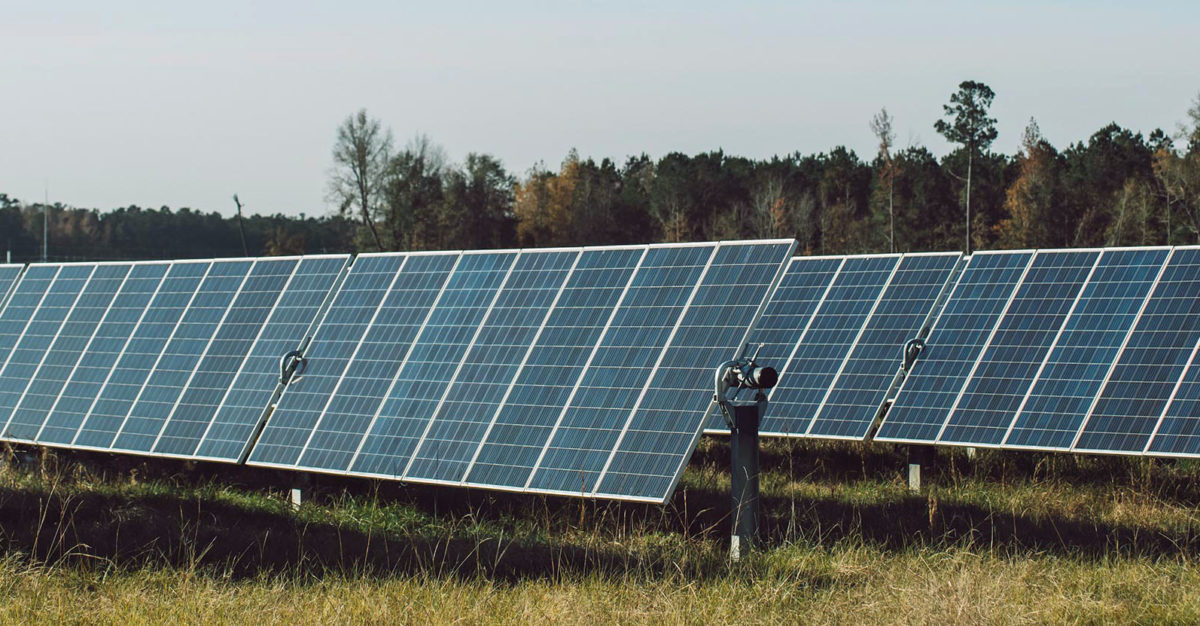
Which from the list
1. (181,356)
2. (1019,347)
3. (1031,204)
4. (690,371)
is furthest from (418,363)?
(1031,204)

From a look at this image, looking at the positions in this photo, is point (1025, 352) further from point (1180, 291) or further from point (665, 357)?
point (665, 357)

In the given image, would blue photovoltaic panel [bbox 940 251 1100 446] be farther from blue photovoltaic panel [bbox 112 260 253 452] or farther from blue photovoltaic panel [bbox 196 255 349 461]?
blue photovoltaic panel [bbox 112 260 253 452]

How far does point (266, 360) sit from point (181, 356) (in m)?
1.60

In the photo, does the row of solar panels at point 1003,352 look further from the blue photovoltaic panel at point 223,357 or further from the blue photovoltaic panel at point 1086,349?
the blue photovoltaic panel at point 223,357

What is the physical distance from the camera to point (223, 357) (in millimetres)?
13992

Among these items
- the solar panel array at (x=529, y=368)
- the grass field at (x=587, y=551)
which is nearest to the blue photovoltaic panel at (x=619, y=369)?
the solar panel array at (x=529, y=368)

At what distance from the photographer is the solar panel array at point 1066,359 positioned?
1375 cm

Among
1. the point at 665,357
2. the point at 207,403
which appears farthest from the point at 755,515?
the point at 207,403

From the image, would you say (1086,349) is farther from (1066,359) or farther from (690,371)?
(690,371)

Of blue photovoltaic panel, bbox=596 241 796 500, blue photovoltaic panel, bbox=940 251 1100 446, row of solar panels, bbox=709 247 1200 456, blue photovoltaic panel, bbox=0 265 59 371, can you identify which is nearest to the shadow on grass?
blue photovoltaic panel, bbox=596 241 796 500

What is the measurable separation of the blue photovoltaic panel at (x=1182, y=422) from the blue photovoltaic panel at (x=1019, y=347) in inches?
66.2

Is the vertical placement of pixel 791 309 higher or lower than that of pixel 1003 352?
higher

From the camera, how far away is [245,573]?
9.59 meters

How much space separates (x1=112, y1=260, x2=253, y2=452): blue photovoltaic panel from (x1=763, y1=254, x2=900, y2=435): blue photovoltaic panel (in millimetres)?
7189
